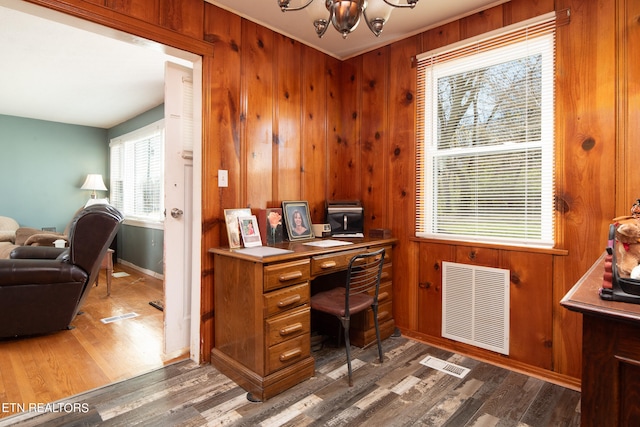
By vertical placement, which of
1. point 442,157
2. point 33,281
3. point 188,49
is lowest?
point 33,281

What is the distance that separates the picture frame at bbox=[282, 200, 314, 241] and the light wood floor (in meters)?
1.20

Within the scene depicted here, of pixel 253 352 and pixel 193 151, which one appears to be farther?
pixel 193 151

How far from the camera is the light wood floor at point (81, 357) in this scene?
1.98m

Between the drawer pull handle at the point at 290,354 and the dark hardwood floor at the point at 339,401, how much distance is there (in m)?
0.19

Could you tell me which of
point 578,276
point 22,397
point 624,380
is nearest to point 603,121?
point 578,276

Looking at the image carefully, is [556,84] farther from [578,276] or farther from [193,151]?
[193,151]

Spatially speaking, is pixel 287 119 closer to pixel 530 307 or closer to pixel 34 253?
pixel 530 307

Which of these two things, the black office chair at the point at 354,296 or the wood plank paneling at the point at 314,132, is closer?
the black office chair at the point at 354,296

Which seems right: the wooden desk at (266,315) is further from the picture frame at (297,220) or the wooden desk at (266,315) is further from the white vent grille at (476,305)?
the white vent grille at (476,305)

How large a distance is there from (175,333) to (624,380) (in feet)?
7.96

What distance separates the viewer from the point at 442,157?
2613mm

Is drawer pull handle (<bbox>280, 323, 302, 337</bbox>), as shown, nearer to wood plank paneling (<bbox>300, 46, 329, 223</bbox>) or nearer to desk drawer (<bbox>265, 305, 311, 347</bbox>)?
desk drawer (<bbox>265, 305, 311, 347</bbox>)

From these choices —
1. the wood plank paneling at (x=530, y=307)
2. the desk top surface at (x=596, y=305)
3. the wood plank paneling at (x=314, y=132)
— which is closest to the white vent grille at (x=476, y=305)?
the wood plank paneling at (x=530, y=307)

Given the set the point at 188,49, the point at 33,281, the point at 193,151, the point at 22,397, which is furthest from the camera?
the point at 33,281
